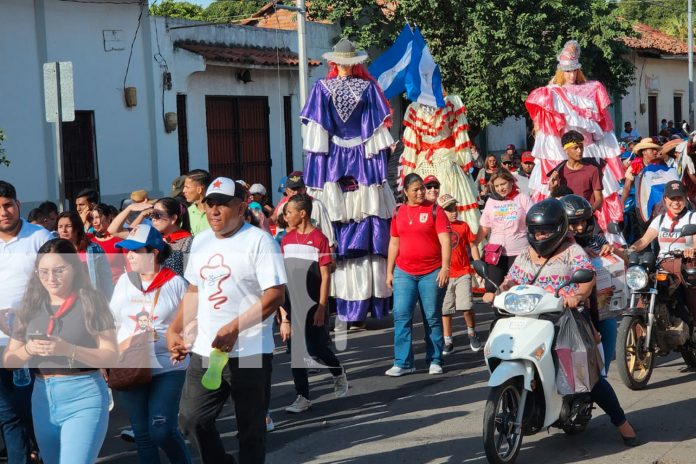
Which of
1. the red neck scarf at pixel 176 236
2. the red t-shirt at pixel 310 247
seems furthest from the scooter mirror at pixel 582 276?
the red neck scarf at pixel 176 236

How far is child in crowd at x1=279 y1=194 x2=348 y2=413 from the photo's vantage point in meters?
8.16

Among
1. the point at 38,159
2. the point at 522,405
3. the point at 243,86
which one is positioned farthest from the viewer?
the point at 243,86

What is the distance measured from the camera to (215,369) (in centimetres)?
547

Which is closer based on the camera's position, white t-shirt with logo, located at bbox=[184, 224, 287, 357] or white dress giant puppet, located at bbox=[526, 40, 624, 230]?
white t-shirt with logo, located at bbox=[184, 224, 287, 357]

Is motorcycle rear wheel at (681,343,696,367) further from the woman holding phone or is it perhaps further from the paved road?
the woman holding phone

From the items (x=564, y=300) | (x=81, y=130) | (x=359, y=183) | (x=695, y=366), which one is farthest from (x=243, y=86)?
(x=564, y=300)

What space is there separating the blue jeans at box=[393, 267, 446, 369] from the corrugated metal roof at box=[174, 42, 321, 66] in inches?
407

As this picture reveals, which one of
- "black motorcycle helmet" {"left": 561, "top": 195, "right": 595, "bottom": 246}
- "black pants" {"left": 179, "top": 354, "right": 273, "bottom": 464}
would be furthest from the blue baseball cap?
"black motorcycle helmet" {"left": 561, "top": 195, "right": 595, "bottom": 246}

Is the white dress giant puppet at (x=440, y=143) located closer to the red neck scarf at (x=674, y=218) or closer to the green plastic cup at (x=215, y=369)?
the red neck scarf at (x=674, y=218)

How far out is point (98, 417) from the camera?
521cm

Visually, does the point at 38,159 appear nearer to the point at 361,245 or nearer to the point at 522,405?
the point at 361,245

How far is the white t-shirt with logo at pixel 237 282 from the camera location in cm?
563

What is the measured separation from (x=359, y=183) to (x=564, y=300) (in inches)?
200

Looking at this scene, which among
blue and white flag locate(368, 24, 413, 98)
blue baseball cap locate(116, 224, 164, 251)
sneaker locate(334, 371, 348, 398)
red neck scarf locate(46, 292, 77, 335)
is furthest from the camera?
blue and white flag locate(368, 24, 413, 98)
